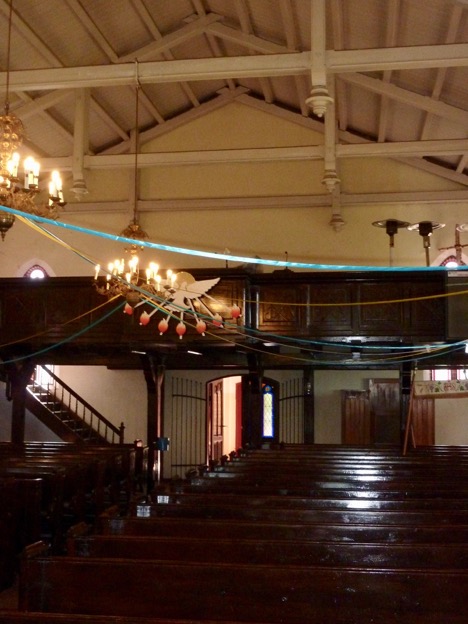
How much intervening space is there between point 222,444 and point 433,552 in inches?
554

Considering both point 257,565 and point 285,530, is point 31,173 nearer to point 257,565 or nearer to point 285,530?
point 285,530

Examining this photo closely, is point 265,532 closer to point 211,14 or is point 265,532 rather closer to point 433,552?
point 433,552

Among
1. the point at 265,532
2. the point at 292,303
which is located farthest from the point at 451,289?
the point at 265,532

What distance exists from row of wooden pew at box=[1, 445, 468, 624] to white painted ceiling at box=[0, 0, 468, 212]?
16.7 ft

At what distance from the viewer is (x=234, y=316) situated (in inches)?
361

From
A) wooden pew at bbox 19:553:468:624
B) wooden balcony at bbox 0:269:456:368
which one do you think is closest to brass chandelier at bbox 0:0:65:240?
wooden pew at bbox 19:553:468:624

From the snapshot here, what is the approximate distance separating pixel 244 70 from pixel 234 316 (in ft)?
9.84

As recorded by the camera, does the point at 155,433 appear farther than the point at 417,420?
No

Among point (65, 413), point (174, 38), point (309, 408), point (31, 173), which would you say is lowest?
point (65, 413)

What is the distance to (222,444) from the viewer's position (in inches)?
Result: 693

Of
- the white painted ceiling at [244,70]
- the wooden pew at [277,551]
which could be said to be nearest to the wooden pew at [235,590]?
the wooden pew at [277,551]

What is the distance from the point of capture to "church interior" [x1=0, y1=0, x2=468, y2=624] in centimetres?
372

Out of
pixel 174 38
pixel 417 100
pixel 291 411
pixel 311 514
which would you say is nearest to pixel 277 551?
pixel 311 514

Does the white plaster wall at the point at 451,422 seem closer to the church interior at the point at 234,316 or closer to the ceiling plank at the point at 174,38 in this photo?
the church interior at the point at 234,316
